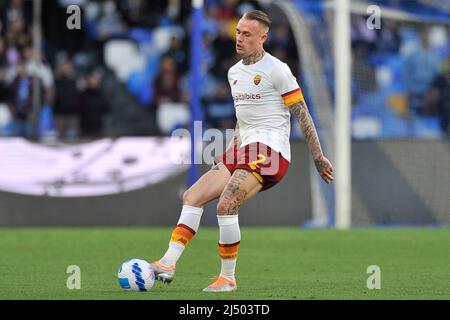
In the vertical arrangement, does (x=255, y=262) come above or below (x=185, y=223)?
below

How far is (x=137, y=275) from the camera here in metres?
8.02

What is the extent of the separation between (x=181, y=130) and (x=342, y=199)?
8.45 feet

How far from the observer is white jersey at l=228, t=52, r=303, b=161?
820 centimetres

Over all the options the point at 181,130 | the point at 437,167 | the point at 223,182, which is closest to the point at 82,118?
the point at 181,130

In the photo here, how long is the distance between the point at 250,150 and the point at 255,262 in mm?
2950

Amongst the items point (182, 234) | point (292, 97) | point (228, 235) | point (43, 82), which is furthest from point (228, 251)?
point (43, 82)

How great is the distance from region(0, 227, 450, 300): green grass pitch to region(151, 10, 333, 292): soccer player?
1.12 feet

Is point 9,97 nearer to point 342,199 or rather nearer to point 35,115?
point 35,115

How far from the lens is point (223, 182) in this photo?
27.3 feet

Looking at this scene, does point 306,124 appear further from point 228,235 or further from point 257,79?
point 228,235

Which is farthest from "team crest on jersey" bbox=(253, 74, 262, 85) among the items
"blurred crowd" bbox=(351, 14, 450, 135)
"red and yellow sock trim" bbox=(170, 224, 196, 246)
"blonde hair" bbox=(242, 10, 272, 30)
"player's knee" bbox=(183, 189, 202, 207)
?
"blurred crowd" bbox=(351, 14, 450, 135)

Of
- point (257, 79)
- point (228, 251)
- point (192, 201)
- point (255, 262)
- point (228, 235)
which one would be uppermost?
point (257, 79)

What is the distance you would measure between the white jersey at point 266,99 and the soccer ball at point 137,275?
3.92ft

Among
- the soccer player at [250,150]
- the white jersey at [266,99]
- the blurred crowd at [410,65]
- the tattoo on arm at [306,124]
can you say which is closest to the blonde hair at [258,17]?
the soccer player at [250,150]
